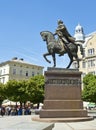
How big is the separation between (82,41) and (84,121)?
70.7 meters

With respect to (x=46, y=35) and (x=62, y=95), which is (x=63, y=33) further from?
(x=62, y=95)

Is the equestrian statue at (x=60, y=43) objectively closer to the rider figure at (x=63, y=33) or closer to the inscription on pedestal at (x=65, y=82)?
the rider figure at (x=63, y=33)

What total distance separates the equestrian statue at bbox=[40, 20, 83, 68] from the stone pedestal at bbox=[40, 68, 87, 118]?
153cm

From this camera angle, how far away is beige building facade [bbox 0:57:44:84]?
94438 mm

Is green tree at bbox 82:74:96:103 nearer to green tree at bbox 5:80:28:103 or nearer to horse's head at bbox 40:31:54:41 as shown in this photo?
green tree at bbox 5:80:28:103

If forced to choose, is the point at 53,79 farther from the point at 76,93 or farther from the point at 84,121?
the point at 84,121

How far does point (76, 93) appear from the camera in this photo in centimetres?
2291

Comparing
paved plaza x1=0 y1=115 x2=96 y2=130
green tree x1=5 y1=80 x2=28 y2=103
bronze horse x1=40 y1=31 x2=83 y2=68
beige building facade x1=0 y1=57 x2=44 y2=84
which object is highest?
beige building facade x1=0 y1=57 x2=44 y2=84

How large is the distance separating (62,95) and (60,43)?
4.39 meters

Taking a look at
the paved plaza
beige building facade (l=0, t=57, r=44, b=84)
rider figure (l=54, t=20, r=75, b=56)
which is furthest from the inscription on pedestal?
beige building facade (l=0, t=57, r=44, b=84)

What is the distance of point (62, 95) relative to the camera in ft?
74.8

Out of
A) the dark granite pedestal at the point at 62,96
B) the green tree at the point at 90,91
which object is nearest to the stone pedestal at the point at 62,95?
the dark granite pedestal at the point at 62,96

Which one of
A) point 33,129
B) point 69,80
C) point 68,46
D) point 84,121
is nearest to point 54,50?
point 68,46

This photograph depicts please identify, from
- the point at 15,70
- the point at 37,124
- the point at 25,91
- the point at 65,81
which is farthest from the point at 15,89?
the point at 37,124
